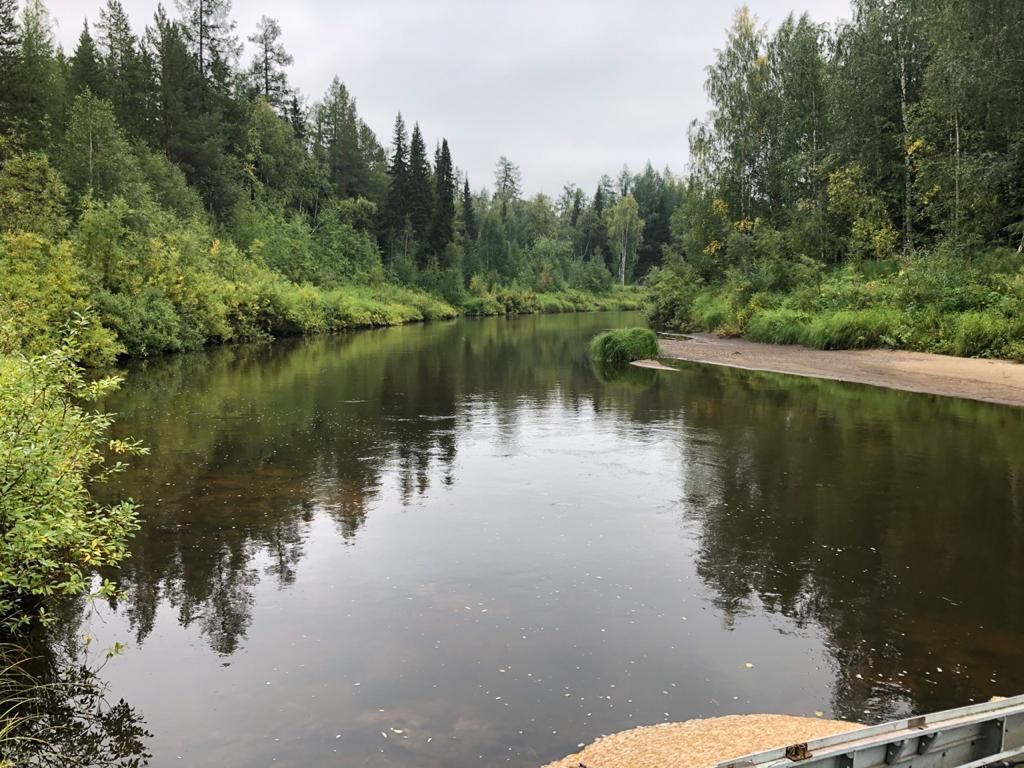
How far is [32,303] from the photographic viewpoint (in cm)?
2173

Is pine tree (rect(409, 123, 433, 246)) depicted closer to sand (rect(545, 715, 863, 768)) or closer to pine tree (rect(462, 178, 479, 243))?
pine tree (rect(462, 178, 479, 243))

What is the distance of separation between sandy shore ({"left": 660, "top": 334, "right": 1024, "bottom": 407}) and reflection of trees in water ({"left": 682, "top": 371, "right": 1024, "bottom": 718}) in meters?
3.59

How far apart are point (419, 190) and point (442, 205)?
382 cm

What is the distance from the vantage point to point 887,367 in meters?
24.5

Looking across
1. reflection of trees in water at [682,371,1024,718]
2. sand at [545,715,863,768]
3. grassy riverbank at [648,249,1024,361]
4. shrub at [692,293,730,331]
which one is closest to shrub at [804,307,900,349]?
grassy riverbank at [648,249,1024,361]

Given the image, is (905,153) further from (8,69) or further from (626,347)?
(8,69)

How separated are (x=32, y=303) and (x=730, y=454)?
67.6 ft

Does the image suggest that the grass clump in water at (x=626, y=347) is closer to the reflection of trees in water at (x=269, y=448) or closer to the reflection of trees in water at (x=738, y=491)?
the reflection of trees in water at (x=269, y=448)

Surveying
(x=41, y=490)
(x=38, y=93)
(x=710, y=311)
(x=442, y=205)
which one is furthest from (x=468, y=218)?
(x=41, y=490)

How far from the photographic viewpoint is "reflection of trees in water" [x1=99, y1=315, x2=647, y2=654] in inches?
314

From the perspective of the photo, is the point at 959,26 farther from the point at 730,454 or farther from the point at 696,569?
the point at 696,569

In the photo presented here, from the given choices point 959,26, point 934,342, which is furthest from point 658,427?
point 959,26

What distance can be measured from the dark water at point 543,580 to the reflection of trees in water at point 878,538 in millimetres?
41

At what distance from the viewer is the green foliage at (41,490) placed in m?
5.49
